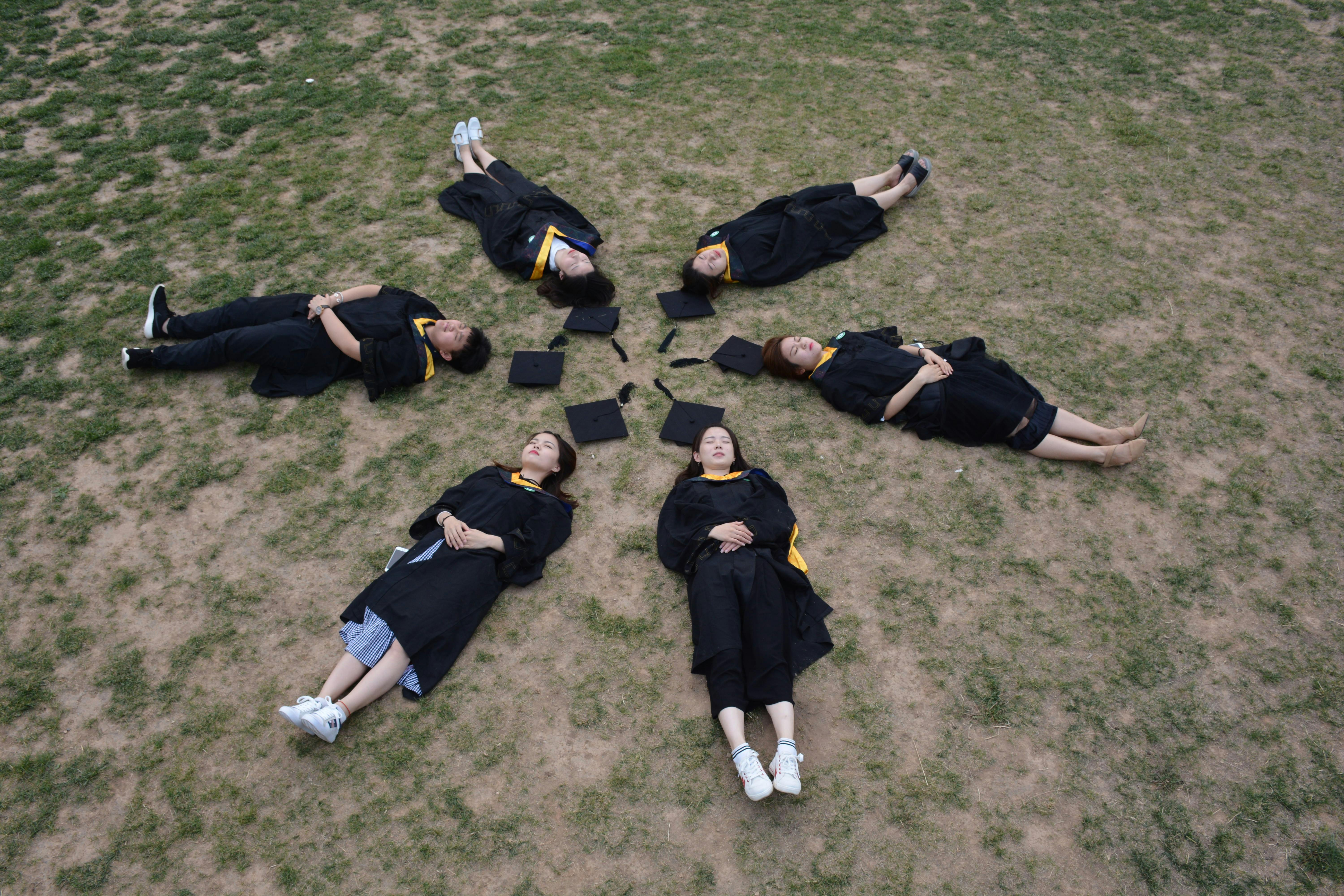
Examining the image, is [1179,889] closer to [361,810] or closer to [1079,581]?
[1079,581]

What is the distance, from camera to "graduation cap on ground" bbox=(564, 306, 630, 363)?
228 inches

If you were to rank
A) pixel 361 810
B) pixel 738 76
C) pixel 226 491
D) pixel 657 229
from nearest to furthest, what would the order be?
pixel 361 810 < pixel 226 491 < pixel 657 229 < pixel 738 76

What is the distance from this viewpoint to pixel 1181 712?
12.7 ft

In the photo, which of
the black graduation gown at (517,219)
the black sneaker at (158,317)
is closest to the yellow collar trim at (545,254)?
the black graduation gown at (517,219)

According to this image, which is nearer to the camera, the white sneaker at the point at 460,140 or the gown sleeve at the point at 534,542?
the gown sleeve at the point at 534,542

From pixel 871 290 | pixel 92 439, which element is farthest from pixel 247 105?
pixel 871 290

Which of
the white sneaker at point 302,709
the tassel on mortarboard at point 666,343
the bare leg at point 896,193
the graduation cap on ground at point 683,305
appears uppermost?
the bare leg at point 896,193

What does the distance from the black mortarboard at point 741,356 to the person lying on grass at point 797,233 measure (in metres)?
0.59

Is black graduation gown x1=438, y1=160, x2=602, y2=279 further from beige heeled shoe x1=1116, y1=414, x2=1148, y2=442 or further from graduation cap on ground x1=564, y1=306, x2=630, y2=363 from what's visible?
beige heeled shoe x1=1116, y1=414, x2=1148, y2=442

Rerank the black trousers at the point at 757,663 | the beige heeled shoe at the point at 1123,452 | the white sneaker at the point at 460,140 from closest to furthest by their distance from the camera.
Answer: the black trousers at the point at 757,663 → the beige heeled shoe at the point at 1123,452 → the white sneaker at the point at 460,140

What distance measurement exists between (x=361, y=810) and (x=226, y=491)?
2331 millimetres

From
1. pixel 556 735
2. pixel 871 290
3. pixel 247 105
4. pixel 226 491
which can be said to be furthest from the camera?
pixel 247 105

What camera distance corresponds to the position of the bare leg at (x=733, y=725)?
368 centimetres

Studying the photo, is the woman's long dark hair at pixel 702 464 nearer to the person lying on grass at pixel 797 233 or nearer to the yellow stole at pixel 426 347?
the person lying on grass at pixel 797 233
